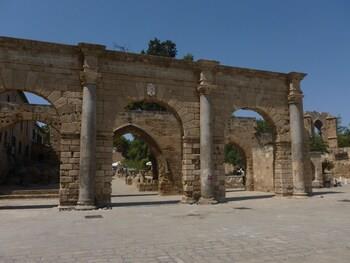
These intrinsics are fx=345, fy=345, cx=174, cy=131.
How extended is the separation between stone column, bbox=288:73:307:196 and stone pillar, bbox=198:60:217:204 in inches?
160

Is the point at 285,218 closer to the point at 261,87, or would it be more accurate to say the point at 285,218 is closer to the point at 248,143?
the point at 261,87

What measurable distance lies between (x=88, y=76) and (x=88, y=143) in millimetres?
2324

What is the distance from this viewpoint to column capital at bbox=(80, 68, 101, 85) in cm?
1190

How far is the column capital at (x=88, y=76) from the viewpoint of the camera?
39.0 feet

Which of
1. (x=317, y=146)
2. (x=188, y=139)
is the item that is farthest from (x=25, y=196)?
(x=317, y=146)

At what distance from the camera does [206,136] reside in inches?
523

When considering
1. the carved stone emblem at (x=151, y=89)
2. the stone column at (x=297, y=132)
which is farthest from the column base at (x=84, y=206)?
the stone column at (x=297, y=132)

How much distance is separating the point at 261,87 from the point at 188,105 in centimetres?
373

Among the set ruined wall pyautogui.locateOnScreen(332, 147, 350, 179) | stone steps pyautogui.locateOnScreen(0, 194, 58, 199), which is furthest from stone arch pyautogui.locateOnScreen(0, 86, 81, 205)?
ruined wall pyautogui.locateOnScreen(332, 147, 350, 179)

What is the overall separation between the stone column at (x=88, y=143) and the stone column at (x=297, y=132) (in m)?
8.68

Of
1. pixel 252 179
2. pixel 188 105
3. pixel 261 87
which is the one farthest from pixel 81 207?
pixel 252 179

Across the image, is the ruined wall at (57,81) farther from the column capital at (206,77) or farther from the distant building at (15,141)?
the distant building at (15,141)

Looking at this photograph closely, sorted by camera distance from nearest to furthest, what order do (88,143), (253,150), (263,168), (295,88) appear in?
(88,143)
(295,88)
(263,168)
(253,150)

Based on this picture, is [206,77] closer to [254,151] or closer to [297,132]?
[297,132]
